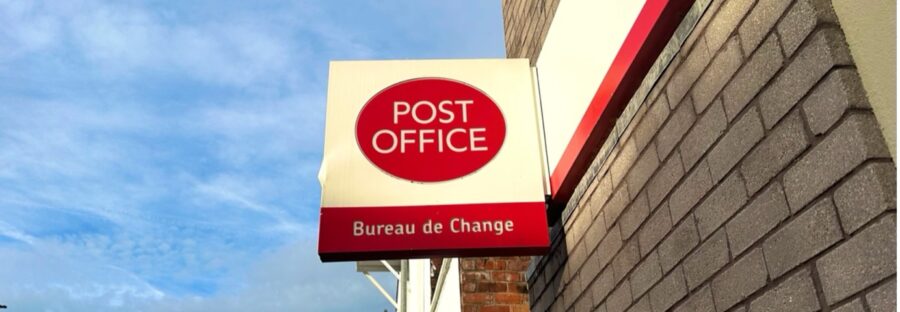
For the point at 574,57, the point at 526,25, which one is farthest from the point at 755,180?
the point at 526,25

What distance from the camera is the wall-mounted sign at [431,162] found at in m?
3.64

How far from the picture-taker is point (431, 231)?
11.9ft

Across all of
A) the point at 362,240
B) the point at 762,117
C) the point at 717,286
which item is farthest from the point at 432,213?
the point at 762,117

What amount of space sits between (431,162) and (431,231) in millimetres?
414

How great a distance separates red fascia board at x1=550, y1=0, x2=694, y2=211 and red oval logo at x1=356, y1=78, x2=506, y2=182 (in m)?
0.43

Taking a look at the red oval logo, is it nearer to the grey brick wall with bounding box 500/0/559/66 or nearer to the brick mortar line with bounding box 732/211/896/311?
the grey brick wall with bounding box 500/0/559/66

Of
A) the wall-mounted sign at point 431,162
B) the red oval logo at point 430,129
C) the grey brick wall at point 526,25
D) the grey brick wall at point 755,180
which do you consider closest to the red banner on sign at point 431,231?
the wall-mounted sign at point 431,162

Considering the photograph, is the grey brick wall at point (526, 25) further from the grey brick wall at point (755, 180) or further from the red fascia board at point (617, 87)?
the grey brick wall at point (755, 180)

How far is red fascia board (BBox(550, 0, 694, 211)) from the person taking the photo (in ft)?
8.76

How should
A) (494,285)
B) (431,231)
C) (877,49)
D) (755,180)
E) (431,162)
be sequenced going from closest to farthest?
(877,49)
(755,180)
(431,231)
(431,162)
(494,285)

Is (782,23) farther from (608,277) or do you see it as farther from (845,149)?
(608,277)

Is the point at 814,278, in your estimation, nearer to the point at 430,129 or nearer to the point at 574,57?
the point at 574,57

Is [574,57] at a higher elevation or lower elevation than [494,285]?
higher

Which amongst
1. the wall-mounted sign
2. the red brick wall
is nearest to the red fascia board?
the wall-mounted sign
